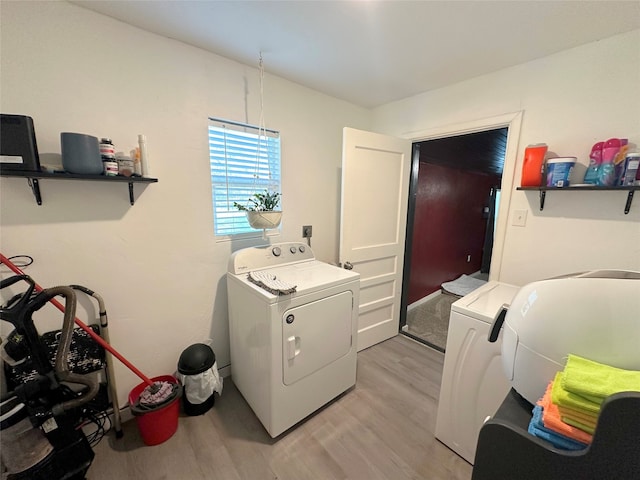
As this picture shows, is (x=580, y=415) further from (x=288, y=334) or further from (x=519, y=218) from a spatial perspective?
→ (x=519, y=218)

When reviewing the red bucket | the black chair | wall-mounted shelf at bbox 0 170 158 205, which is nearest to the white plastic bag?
the red bucket

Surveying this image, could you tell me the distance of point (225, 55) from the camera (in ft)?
5.49

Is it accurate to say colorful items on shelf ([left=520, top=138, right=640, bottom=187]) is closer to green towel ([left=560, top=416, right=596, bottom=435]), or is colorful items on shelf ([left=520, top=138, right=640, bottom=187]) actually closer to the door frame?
the door frame

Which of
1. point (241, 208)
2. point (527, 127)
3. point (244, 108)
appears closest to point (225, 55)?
point (244, 108)

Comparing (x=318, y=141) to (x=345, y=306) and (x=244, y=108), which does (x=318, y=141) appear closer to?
(x=244, y=108)

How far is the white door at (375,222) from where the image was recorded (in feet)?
6.91

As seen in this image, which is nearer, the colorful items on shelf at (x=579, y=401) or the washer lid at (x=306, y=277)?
the colorful items on shelf at (x=579, y=401)

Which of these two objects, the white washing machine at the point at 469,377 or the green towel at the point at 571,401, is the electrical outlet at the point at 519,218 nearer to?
the white washing machine at the point at 469,377

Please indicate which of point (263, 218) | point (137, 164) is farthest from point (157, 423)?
point (137, 164)

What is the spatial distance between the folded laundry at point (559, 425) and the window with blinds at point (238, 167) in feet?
6.02

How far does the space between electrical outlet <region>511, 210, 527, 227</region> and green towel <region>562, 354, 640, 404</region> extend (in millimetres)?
1473

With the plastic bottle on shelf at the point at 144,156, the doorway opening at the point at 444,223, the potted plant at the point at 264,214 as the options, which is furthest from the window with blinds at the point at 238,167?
the doorway opening at the point at 444,223

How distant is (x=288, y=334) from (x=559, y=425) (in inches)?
44.1

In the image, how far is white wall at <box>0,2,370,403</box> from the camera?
121 cm
